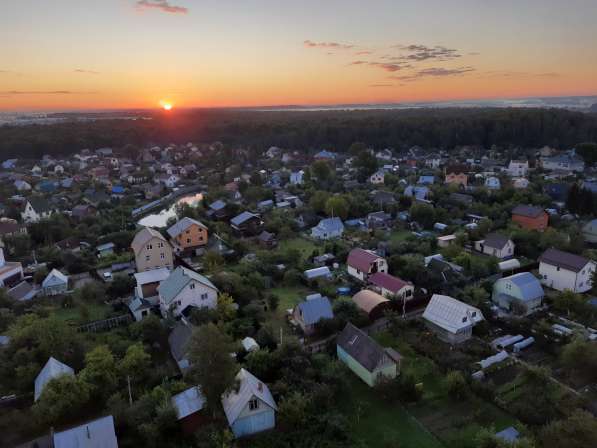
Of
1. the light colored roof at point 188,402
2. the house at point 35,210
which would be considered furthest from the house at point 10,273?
the light colored roof at point 188,402

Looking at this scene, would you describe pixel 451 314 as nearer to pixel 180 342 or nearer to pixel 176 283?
pixel 180 342

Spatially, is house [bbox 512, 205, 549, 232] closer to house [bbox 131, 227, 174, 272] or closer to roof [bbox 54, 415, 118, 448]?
house [bbox 131, 227, 174, 272]

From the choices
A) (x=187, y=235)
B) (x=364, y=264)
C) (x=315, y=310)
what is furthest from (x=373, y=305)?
(x=187, y=235)

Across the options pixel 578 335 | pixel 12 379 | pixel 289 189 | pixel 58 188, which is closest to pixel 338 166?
pixel 289 189

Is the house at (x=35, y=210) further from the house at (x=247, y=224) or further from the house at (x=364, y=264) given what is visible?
the house at (x=364, y=264)

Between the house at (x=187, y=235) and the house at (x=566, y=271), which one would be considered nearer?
the house at (x=566, y=271)

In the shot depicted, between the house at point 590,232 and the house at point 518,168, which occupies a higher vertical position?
the house at point 518,168

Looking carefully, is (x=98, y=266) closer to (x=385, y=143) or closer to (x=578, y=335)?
(x=578, y=335)
